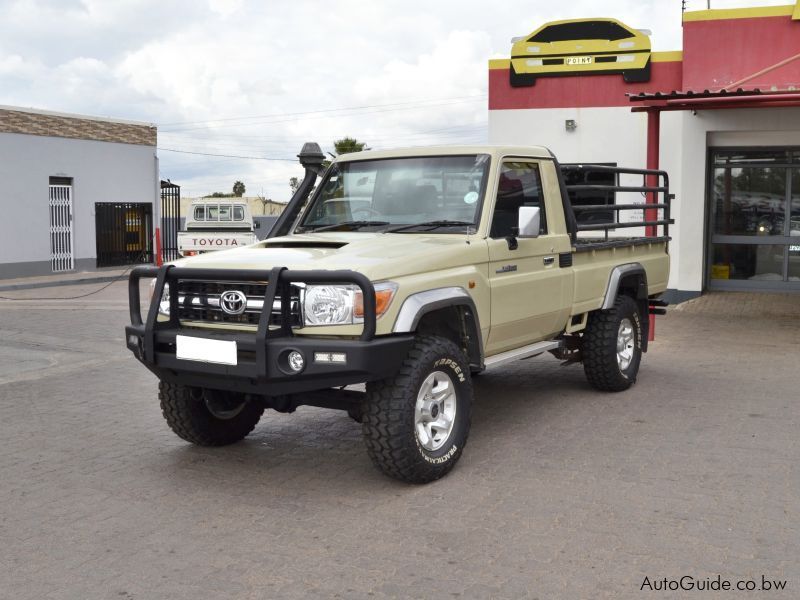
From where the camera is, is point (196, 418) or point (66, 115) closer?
point (196, 418)

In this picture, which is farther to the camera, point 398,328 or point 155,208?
point 155,208

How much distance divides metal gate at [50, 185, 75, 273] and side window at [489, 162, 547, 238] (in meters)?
19.8

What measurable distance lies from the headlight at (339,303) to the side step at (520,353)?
127cm

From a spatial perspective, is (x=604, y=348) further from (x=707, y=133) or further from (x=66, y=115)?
(x=66, y=115)

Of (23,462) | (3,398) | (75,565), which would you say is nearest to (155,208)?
(3,398)

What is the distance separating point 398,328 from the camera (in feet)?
16.7

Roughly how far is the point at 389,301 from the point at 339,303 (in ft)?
0.92

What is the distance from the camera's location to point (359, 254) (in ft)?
17.7

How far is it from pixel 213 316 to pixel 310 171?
6.87 feet

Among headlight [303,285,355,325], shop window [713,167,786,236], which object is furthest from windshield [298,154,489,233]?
shop window [713,167,786,236]

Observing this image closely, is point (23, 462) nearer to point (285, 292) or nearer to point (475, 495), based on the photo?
point (285, 292)

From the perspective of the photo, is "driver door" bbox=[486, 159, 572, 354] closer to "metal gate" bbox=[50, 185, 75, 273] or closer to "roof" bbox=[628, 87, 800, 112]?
"roof" bbox=[628, 87, 800, 112]

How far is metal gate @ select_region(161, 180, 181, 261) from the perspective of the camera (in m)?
27.9

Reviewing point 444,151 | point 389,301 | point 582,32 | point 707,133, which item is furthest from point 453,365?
point 582,32
